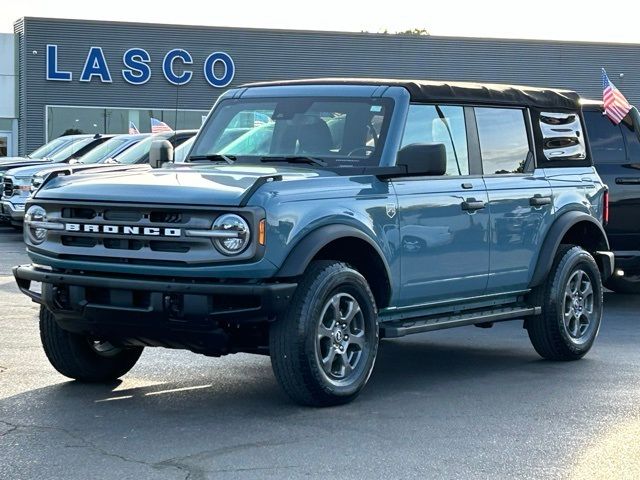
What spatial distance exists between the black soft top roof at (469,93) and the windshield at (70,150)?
45.0 ft

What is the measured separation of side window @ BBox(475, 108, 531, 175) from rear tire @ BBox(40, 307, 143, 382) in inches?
113

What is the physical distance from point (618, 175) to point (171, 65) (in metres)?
34.7

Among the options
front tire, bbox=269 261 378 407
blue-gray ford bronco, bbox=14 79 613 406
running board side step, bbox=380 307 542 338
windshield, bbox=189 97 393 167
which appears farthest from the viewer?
windshield, bbox=189 97 393 167

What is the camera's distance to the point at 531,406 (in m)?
7.42

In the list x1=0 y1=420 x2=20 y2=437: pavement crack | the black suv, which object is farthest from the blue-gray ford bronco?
the black suv

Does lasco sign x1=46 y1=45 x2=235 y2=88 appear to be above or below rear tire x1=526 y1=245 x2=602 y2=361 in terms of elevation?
above

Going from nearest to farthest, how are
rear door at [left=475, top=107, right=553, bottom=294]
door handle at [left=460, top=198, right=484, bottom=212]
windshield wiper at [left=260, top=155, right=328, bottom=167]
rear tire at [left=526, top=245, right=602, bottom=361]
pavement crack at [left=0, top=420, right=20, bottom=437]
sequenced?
pavement crack at [left=0, top=420, right=20, bottom=437] < windshield wiper at [left=260, top=155, right=328, bottom=167] < door handle at [left=460, top=198, right=484, bottom=212] < rear door at [left=475, top=107, right=553, bottom=294] < rear tire at [left=526, top=245, right=602, bottom=361]

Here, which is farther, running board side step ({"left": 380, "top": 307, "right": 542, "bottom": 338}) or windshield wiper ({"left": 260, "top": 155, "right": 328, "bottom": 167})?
windshield wiper ({"left": 260, "top": 155, "right": 328, "bottom": 167})

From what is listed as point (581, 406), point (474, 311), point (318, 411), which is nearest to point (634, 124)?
point (474, 311)

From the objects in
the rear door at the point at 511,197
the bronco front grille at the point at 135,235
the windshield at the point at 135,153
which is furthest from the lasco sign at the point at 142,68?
the bronco front grille at the point at 135,235

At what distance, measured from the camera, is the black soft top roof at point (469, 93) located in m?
8.30

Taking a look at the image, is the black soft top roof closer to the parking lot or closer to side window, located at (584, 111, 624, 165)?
the parking lot

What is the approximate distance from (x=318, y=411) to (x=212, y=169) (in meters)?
1.70

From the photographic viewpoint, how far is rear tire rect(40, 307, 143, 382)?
7.74 m
